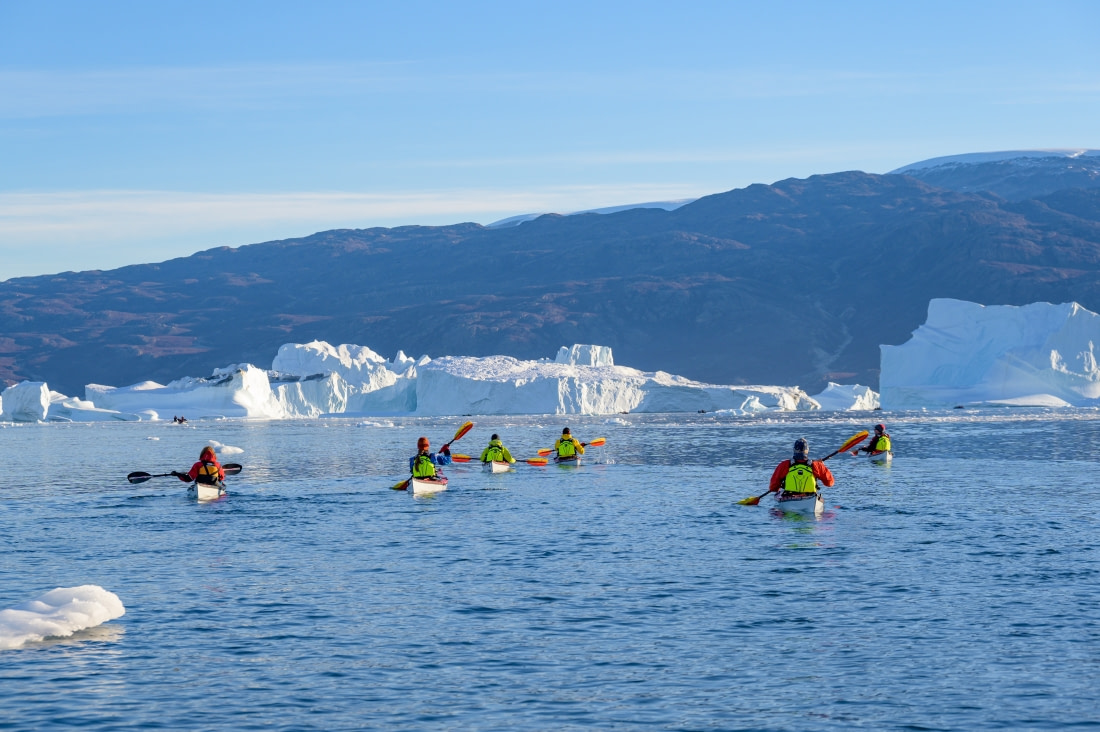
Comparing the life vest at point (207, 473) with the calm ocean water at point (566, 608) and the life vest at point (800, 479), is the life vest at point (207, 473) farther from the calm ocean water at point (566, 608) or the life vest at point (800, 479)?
the life vest at point (800, 479)

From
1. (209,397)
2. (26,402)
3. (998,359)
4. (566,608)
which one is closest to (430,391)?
(209,397)

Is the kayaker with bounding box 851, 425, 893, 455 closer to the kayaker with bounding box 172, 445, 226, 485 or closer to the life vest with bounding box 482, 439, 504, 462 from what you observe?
the life vest with bounding box 482, 439, 504, 462

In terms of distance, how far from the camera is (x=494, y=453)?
36.4m

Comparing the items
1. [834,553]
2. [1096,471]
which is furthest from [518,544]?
[1096,471]

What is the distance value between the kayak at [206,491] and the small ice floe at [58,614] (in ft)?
44.6

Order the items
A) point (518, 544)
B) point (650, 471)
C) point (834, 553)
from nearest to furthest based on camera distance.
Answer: point (834, 553) < point (518, 544) < point (650, 471)

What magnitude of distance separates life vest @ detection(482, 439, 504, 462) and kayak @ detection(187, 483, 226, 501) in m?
9.40

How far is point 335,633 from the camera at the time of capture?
13961 millimetres

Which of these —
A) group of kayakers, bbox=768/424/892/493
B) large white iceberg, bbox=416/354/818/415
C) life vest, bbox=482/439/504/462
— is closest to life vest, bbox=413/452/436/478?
life vest, bbox=482/439/504/462

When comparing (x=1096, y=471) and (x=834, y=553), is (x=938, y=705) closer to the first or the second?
(x=834, y=553)

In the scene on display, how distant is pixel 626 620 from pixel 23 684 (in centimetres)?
646

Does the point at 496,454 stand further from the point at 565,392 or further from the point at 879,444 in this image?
the point at 565,392

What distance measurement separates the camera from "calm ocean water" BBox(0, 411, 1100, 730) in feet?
36.4

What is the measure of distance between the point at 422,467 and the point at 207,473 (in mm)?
4980
